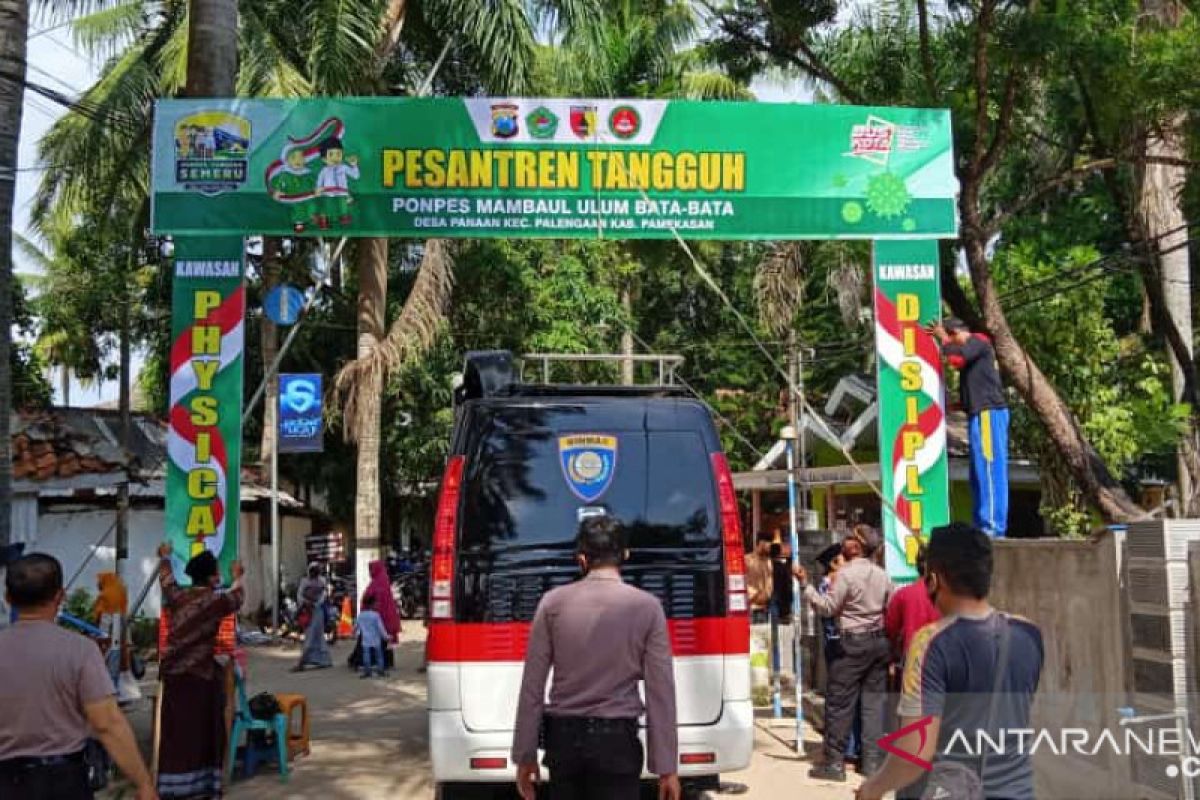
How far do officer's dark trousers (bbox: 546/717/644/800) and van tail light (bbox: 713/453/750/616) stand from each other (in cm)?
214

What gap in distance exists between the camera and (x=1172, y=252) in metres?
12.8

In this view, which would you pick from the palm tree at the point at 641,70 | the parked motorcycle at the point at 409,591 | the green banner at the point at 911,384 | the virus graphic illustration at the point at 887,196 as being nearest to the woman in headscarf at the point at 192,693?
the green banner at the point at 911,384

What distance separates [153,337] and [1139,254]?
66.2 ft

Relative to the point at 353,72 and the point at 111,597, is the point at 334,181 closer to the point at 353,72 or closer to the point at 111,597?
the point at 111,597

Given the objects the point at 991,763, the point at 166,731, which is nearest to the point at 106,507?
the point at 166,731

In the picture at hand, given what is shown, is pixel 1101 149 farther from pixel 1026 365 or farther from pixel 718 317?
pixel 718 317

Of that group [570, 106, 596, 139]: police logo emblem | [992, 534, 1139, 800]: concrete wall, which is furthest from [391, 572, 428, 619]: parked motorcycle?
[992, 534, 1139, 800]: concrete wall

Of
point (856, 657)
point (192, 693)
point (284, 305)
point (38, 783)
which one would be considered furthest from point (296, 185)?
point (38, 783)

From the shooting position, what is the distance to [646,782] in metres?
7.15

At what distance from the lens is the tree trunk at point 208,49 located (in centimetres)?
984

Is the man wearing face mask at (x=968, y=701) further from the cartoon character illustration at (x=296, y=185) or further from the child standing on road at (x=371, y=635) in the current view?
the child standing on road at (x=371, y=635)

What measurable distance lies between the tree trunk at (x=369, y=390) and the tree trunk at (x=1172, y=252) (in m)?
11.7

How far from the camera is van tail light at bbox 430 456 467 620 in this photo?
6.12 m

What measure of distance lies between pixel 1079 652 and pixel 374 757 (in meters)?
5.49
